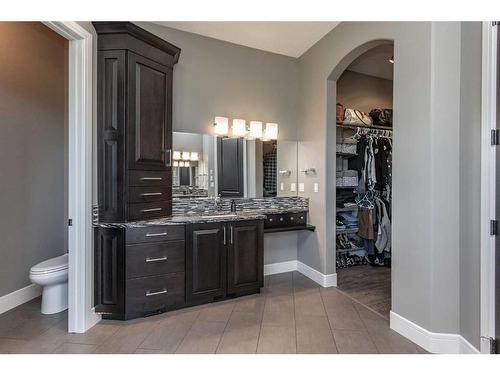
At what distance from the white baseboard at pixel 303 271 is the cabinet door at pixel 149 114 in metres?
1.93

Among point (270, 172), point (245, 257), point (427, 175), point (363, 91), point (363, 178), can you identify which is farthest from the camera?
point (363, 91)

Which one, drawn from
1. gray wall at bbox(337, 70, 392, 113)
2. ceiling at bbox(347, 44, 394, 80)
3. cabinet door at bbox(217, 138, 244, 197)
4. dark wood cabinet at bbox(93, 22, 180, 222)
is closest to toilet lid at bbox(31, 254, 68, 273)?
dark wood cabinet at bbox(93, 22, 180, 222)

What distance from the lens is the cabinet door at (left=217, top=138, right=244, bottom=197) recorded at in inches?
130

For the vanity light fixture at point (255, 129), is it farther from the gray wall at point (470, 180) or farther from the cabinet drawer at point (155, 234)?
the gray wall at point (470, 180)

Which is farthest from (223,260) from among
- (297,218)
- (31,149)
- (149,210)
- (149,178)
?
(31,149)

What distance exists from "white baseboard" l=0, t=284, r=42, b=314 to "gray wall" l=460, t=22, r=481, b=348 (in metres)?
3.89

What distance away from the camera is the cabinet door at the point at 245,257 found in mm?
2773

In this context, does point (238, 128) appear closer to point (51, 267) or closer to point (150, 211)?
point (150, 211)

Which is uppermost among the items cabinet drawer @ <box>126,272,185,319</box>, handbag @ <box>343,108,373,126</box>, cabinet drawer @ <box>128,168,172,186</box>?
handbag @ <box>343,108,373,126</box>

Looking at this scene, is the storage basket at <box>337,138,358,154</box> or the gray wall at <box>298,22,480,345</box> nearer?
the gray wall at <box>298,22,480,345</box>

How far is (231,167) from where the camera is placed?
337cm

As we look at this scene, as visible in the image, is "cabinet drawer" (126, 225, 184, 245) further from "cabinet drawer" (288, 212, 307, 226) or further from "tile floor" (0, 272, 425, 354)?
"cabinet drawer" (288, 212, 307, 226)

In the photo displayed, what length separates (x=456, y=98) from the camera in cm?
190

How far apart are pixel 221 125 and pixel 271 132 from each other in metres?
0.68
